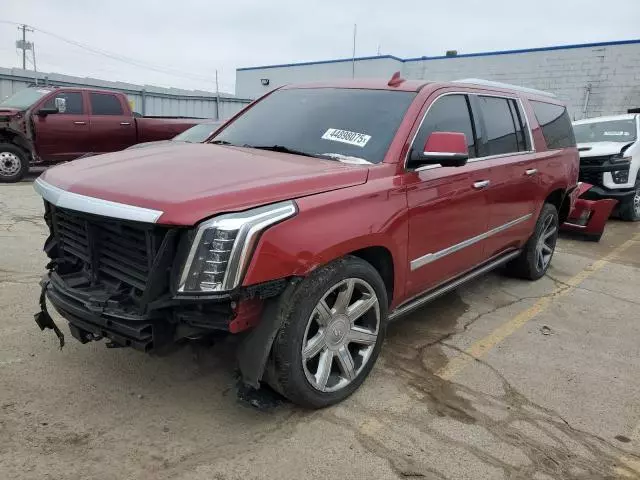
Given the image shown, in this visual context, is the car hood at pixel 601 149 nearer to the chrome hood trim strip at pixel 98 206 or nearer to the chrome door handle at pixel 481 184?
the chrome door handle at pixel 481 184

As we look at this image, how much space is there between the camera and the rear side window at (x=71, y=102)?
1060cm

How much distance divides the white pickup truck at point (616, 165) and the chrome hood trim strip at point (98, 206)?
27.0 feet

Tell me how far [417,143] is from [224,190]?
1.47 metres

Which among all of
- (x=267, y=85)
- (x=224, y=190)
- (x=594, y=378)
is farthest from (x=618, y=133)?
(x=267, y=85)

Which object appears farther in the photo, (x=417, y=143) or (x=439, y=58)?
(x=439, y=58)

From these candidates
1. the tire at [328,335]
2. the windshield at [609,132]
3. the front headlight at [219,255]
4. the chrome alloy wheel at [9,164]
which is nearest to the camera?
the front headlight at [219,255]

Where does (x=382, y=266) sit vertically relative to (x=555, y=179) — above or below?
below

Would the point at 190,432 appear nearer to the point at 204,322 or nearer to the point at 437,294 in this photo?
the point at 204,322

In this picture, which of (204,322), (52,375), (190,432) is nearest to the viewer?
(204,322)

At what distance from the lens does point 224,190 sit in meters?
2.49

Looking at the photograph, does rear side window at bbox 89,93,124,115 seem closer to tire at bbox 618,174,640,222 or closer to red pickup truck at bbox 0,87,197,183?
red pickup truck at bbox 0,87,197,183

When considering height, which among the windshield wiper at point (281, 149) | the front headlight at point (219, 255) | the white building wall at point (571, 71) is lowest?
the front headlight at point (219, 255)

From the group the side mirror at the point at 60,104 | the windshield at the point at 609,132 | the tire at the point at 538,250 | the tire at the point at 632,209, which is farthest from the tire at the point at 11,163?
the tire at the point at 632,209

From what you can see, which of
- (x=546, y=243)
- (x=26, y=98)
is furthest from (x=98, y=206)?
(x=26, y=98)
